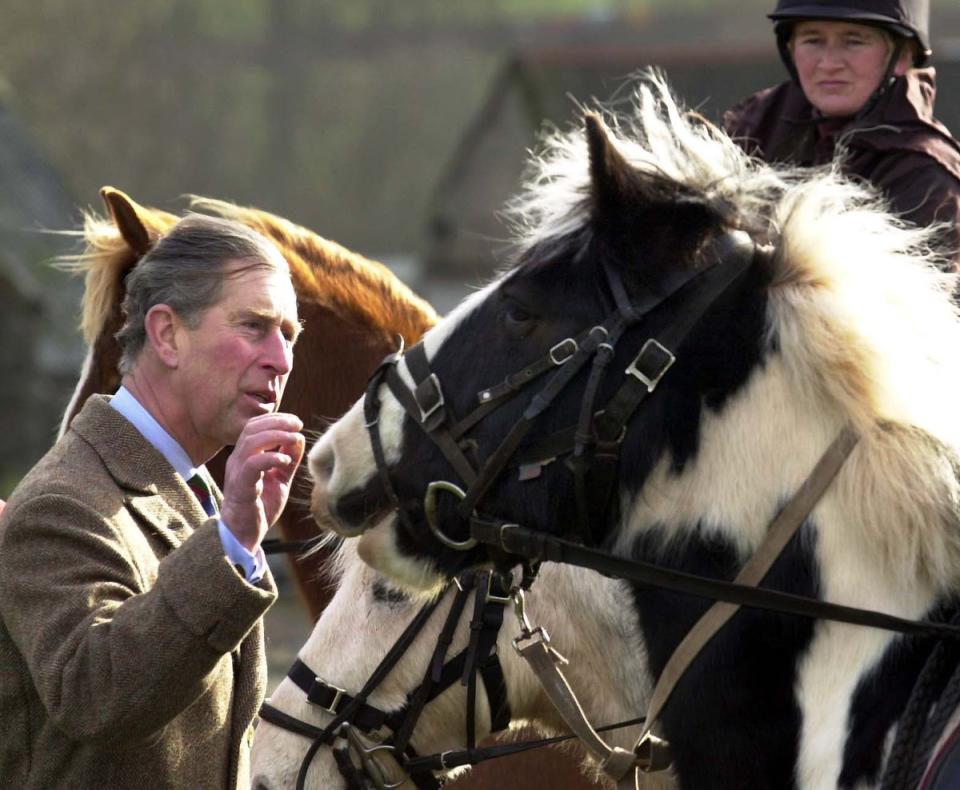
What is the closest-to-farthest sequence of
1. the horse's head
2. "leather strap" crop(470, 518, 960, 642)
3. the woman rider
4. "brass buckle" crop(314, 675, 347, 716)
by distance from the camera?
"leather strap" crop(470, 518, 960, 642) < the horse's head < "brass buckle" crop(314, 675, 347, 716) < the woman rider

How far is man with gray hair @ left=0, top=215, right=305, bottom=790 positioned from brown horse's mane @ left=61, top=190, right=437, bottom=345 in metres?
1.31

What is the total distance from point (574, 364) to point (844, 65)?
1951 millimetres

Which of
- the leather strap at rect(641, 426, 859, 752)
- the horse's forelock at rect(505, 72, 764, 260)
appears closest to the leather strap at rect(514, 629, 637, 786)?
the leather strap at rect(641, 426, 859, 752)

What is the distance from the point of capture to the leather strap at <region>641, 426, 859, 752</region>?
2656mm

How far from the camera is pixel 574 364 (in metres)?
2.71

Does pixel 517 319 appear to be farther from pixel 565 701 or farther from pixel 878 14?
pixel 878 14

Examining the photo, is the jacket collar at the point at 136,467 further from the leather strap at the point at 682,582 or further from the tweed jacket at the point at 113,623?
the leather strap at the point at 682,582

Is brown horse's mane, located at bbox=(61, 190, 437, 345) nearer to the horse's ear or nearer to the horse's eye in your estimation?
the horse's eye

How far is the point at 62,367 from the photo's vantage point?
17.3 metres

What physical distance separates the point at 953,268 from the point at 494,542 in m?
A: 1.44

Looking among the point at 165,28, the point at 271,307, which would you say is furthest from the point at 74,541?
the point at 165,28

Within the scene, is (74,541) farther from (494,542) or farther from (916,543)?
(916,543)

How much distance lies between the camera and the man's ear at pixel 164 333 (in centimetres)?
299

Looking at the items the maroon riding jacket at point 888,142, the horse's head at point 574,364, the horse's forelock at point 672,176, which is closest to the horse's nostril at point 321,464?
the horse's head at point 574,364
